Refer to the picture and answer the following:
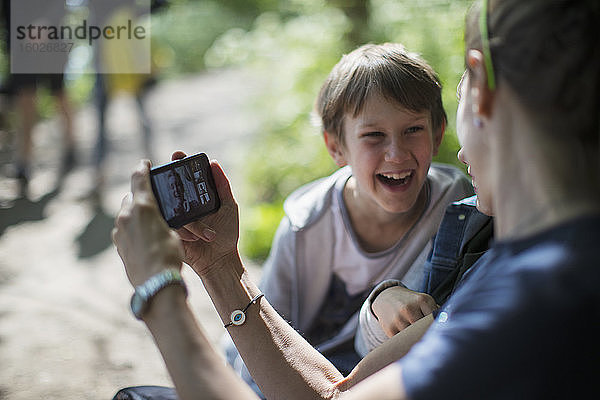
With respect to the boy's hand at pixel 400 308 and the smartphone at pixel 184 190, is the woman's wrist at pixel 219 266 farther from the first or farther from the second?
the boy's hand at pixel 400 308

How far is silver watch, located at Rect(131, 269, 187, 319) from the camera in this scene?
45.2 inches

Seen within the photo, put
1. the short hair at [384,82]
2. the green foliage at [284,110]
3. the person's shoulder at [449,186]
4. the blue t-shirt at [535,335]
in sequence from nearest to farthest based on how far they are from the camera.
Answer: the blue t-shirt at [535,335] < the short hair at [384,82] < the person's shoulder at [449,186] < the green foliage at [284,110]

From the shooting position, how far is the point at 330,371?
5.35 ft

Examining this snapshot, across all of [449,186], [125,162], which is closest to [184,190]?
[449,186]

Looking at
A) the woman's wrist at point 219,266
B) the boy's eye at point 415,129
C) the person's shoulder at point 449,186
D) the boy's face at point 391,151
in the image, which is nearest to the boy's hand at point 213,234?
the woman's wrist at point 219,266

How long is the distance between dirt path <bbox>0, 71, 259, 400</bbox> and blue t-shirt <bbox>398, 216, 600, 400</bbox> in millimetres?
2316

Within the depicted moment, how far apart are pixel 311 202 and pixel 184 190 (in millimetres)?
718

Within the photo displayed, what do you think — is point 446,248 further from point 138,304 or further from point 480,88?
point 138,304

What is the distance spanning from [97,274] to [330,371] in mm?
2970

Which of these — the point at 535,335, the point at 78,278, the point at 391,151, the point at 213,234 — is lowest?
the point at 78,278

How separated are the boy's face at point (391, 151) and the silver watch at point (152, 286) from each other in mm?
1070

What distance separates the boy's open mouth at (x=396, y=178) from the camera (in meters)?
2.07

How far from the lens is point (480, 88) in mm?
1104

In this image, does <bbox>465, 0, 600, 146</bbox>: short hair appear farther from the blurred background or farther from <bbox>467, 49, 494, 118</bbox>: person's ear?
the blurred background
